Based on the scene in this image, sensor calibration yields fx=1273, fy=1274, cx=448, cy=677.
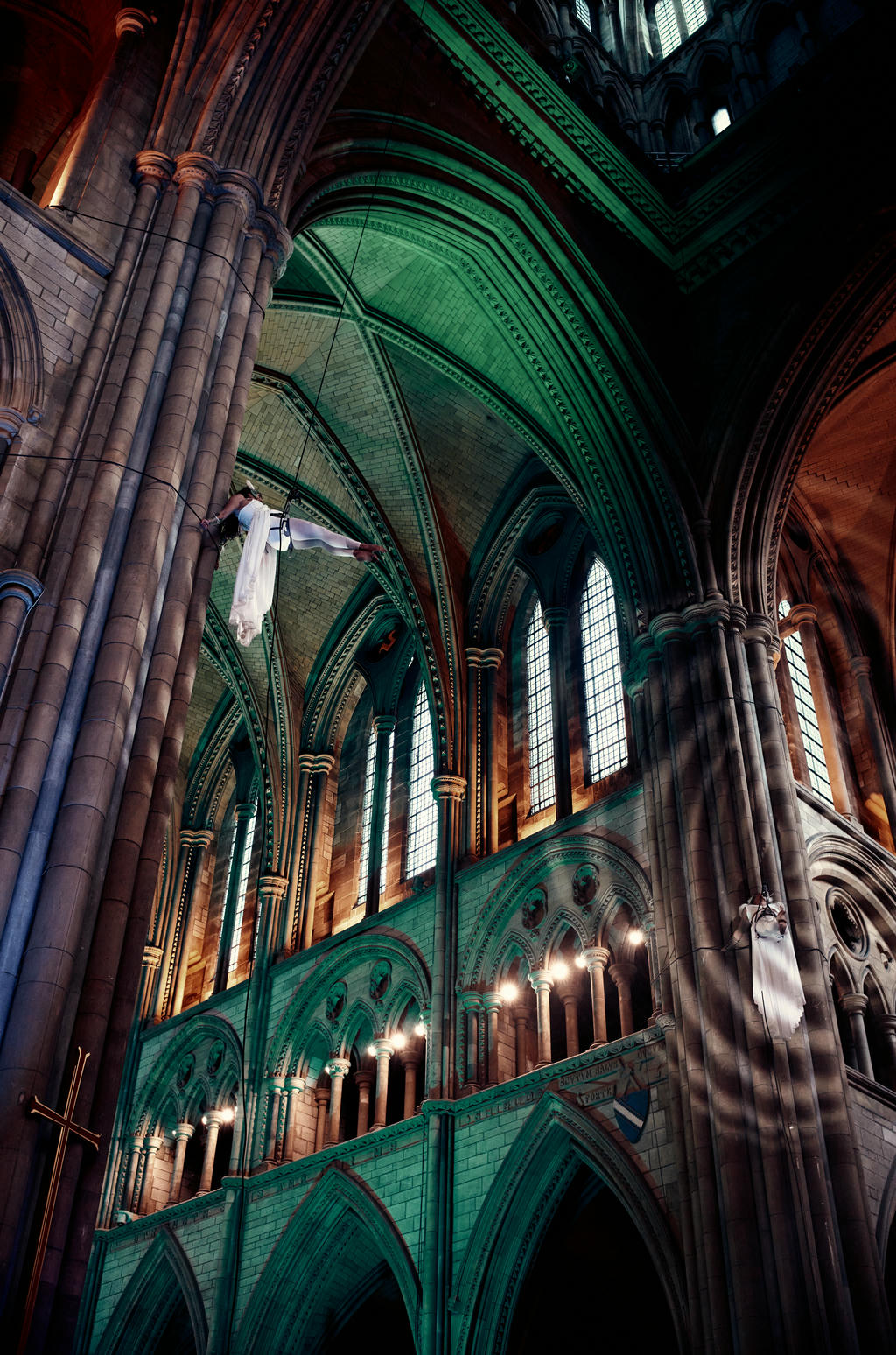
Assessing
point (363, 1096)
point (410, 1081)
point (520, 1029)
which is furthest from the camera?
point (363, 1096)

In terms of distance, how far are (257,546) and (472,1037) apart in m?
8.70

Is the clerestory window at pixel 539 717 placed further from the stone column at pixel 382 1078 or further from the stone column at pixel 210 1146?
the stone column at pixel 210 1146

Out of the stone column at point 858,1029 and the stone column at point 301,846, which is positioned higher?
the stone column at point 301,846

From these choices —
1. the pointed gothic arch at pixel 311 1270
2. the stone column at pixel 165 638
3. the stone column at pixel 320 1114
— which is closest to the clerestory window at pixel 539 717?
the stone column at pixel 320 1114

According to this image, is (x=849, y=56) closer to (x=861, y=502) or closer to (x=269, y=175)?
(x=861, y=502)

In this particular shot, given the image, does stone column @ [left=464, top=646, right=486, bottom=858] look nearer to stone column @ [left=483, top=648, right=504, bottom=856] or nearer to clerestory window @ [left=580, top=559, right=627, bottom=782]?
stone column @ [left=483, top=648, right=504, bottom=856]

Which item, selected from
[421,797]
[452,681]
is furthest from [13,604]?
[421,797]

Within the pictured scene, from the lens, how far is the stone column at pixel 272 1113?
17312mm

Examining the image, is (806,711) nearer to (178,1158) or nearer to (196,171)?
(196,171)

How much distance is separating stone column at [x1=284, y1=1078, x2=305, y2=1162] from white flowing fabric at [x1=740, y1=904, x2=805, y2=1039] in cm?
811

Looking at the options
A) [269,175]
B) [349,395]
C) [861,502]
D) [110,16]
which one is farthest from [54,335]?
[861,502]

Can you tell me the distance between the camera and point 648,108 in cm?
2020

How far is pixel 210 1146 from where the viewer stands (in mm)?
18766

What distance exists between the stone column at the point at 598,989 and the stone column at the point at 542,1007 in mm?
586
